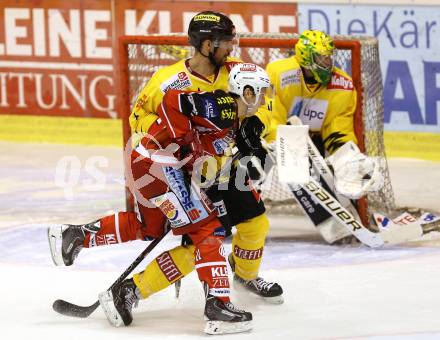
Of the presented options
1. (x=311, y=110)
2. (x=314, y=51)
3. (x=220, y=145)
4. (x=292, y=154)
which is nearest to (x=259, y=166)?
(x=292, y=154)

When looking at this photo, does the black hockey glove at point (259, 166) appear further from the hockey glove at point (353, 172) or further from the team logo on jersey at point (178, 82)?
the team logo on jersey at point (178, 82)

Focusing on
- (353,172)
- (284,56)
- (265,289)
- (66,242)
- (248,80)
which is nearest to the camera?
(248,80)

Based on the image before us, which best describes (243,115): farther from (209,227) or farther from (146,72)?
(146,72)

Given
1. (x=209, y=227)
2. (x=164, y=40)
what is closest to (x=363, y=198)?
(x=164, y=40)

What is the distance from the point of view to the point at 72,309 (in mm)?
4953

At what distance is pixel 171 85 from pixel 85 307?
3.26 ft

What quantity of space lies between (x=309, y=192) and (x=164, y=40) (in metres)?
1.15

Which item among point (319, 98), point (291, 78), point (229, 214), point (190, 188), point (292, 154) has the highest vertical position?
point (291, 78)

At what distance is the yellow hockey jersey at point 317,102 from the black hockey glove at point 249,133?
1.13m

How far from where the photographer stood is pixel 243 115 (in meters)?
4.86

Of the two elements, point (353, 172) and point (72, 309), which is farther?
point (353, 172)

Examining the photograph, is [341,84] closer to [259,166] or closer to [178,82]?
[259,166]

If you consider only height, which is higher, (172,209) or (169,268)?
(172,209)

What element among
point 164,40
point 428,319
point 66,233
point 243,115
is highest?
point 164,40
